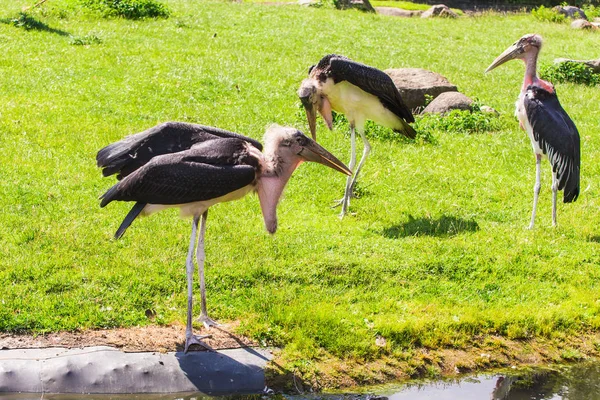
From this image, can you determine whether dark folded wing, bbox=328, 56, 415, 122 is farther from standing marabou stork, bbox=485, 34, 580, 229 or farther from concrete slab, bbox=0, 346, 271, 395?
concrete slab, bbox=0, 346, 271, 395

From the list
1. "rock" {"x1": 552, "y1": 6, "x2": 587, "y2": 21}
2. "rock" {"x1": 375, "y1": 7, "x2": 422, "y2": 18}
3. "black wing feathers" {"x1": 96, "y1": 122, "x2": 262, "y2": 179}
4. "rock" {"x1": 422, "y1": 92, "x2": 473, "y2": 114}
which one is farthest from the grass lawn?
"rock" {"x1": 552, "y1": 6, "x2": 587, "y2": 21}

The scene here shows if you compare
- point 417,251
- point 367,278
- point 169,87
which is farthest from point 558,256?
point 169,87

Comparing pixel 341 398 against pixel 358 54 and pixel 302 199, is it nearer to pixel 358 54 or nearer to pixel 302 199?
pixel 302 199

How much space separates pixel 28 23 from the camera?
14.9m

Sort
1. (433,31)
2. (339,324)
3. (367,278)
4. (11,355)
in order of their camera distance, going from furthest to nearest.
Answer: (433,31) → (367,278) → (339,324) → (11,355)

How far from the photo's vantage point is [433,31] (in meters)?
19.7

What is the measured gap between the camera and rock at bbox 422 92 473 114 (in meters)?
12.0

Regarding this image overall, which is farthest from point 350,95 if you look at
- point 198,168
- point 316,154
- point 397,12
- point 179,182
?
point 397,12

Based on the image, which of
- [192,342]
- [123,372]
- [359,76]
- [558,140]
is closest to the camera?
[123,372]

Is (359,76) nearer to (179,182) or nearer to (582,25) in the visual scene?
(179,182)

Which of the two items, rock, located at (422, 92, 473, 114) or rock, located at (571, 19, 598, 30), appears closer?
rock, located at (422, 92, 473, 114)

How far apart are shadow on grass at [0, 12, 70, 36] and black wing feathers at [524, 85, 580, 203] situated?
369 inches

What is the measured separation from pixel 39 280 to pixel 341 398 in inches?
106

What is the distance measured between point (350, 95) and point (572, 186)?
256 centimetres
